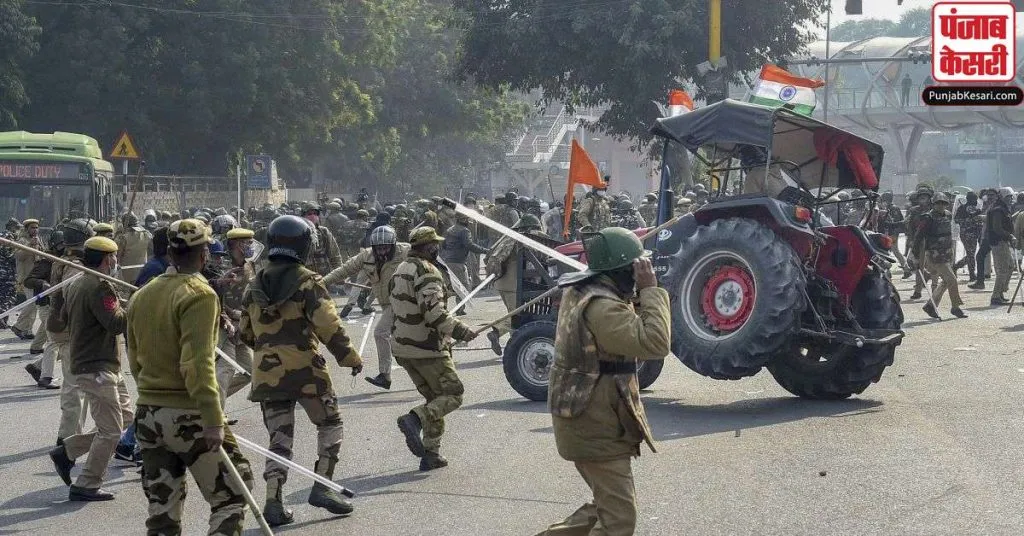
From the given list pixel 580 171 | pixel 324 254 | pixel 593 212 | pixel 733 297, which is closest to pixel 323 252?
pixel 324 254

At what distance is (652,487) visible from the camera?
8.54 metres

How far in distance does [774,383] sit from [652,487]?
17.0 ft

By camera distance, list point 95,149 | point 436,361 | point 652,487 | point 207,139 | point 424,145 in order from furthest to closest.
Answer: point 424,145
point 207,139
point 95,149
point 436,361
point 652,487

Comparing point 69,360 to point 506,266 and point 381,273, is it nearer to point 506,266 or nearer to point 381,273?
point 381,273

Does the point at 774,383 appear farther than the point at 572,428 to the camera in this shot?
Yes

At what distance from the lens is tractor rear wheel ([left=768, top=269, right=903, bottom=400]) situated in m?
11.9

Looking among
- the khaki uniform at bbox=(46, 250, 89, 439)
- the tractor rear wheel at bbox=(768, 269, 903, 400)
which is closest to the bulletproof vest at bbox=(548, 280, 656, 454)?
the khaki uniform at bbox=(46, 250, 89, 439)

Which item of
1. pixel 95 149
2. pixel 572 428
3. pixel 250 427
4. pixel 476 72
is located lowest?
pixel 250 427

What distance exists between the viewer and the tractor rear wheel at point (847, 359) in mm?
11945

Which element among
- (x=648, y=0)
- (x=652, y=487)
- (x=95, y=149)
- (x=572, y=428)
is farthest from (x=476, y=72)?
(x=572, y=428)

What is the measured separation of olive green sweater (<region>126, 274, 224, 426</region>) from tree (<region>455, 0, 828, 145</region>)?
30.6 meters

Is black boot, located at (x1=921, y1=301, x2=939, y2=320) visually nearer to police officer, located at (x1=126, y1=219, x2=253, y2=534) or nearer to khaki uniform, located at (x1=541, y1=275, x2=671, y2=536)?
khaki uniform, located at (x1=541, y1=275, x2=671, y2=536)

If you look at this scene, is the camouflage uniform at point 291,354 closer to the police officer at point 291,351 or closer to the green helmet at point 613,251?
the police officer at point 291,351

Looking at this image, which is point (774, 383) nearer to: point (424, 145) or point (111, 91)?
point (111, 91)
